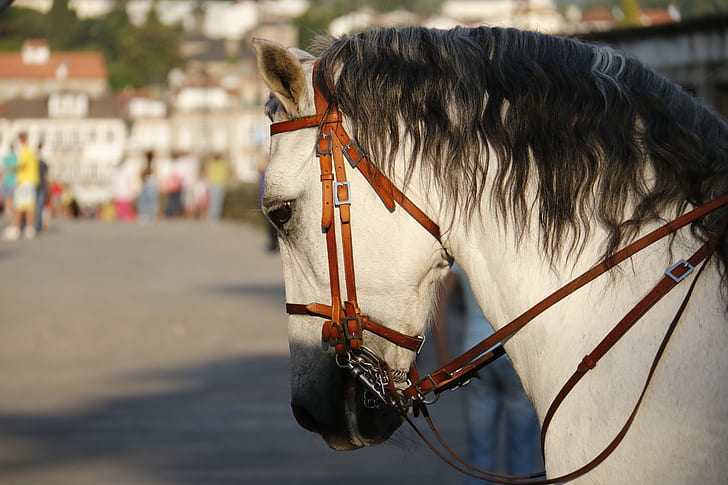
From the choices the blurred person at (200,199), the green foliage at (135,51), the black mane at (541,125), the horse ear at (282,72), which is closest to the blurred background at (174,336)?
the horse ear at (282,72)

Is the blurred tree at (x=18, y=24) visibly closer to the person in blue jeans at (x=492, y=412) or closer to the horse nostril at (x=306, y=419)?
the person in blue jeans at (x=492, y=412)

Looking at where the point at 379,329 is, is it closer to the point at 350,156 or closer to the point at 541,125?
the point at 350,156

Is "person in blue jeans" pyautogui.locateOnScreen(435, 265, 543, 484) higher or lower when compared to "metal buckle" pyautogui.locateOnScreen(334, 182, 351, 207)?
lower

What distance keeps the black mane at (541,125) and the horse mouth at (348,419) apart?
0.62 meters

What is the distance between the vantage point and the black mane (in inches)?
108

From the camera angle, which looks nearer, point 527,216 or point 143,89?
point 527,216

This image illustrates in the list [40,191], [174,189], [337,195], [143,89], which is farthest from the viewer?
[143,89]

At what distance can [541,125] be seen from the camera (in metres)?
2.80

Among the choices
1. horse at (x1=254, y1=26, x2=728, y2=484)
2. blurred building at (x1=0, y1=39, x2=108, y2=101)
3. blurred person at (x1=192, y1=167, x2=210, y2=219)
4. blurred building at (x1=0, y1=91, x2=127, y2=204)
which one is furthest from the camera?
blurred building at (x1=0, y1=91, x2=127, y2=204)

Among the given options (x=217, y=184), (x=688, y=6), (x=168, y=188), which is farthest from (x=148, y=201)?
(x=688, y=6)

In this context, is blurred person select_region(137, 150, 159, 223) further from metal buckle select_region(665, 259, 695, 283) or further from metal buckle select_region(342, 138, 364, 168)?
metal buckle select_region(665, 259, 695, 283)

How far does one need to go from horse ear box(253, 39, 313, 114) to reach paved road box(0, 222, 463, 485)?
0.99 m

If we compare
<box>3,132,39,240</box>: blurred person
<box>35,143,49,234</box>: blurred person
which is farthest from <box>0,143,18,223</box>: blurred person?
<box>35,143,49,234</box>: blurred person

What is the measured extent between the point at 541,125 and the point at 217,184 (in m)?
32.0
